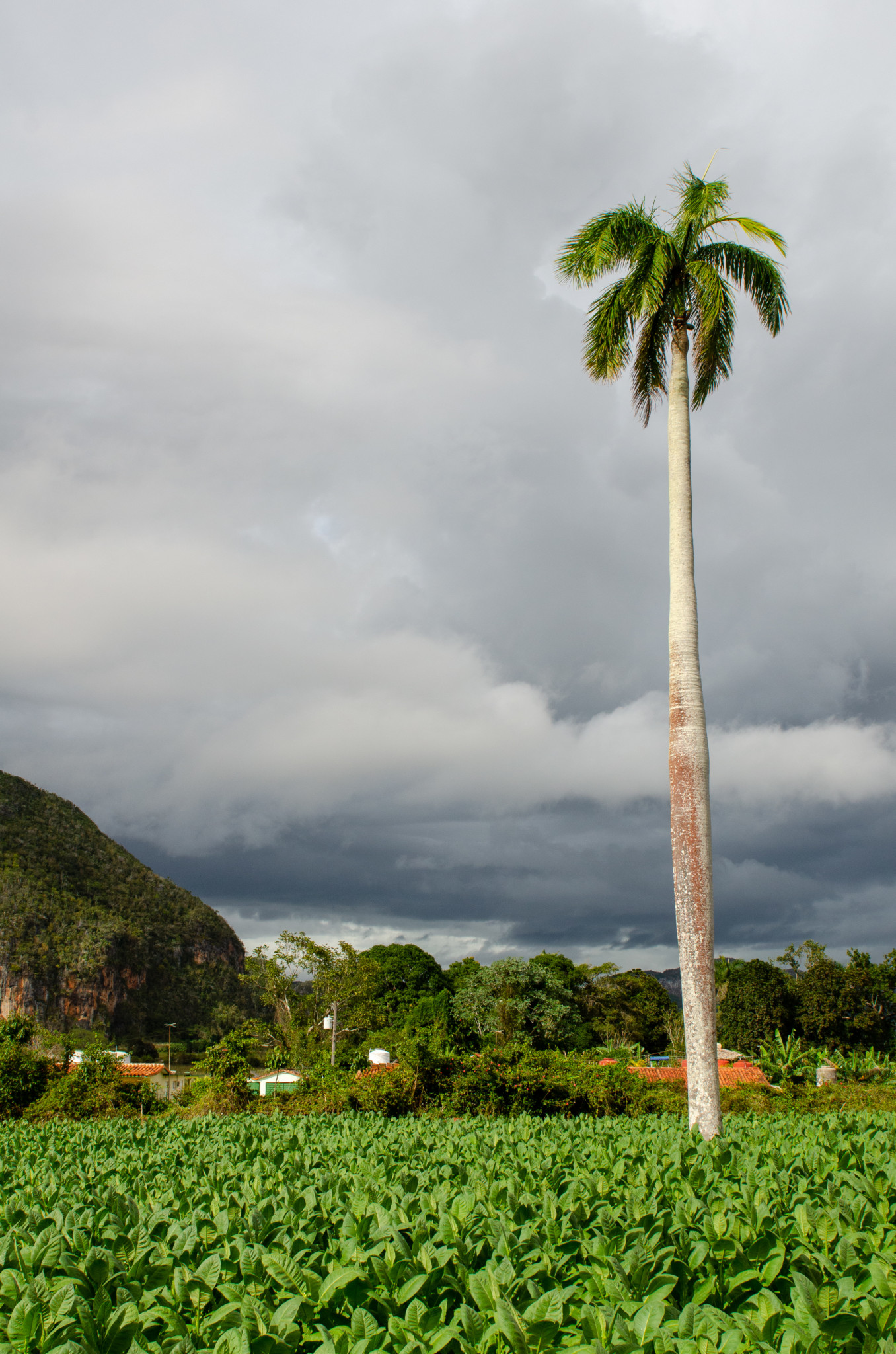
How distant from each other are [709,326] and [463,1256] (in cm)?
1236

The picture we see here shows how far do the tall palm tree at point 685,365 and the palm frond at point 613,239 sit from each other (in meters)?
0.01

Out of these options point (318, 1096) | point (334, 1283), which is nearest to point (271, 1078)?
point (318, 1096)

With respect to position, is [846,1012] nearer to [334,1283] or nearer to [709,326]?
[709,326]

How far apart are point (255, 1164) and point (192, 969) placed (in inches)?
4073

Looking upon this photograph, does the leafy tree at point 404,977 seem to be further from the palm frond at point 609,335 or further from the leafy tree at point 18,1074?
the palm frond at point 609,335

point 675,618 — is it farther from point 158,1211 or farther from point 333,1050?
point 333,1050

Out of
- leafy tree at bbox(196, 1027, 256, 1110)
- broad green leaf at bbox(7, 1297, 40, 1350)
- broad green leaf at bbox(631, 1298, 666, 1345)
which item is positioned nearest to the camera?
broad green leaf at bbox(631, 1298, 666, 1345)

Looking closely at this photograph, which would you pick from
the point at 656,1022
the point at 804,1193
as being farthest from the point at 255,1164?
the point at 656,1022

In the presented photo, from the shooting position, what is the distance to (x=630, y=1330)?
2727 mm

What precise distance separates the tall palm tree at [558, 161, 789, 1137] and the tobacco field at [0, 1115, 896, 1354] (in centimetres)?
409

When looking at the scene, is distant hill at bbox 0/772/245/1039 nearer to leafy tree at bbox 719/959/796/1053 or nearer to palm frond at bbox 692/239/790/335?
leafy tree at bbox 719/959/796/1053

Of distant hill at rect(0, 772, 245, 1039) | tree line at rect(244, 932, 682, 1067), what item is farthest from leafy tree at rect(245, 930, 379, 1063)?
distant hill at rect(0, 772, 245, 1039)

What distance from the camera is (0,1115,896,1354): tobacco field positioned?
9.32 ft

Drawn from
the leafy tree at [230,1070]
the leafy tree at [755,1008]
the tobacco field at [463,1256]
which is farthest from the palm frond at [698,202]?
the leafy tree at [755,1008]
